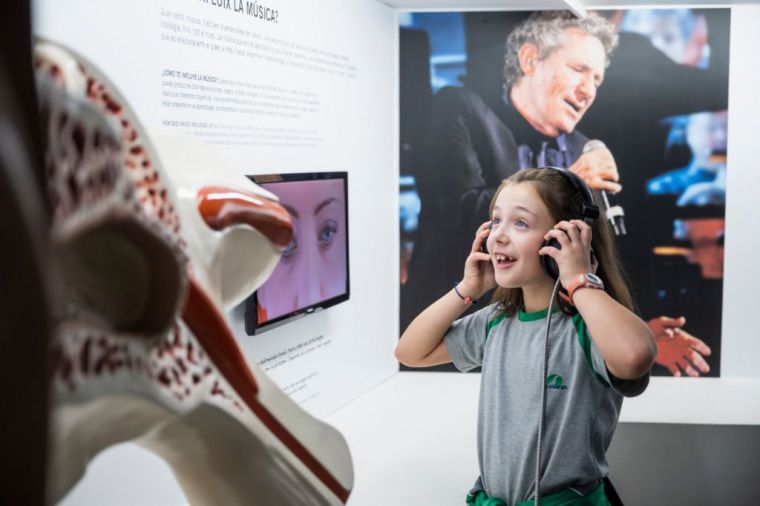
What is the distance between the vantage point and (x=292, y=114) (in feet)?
12.1

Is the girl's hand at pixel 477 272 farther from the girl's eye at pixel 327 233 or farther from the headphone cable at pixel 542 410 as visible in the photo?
the girl's eye at pixel 327 233

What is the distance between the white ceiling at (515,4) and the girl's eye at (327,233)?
156 centimetres

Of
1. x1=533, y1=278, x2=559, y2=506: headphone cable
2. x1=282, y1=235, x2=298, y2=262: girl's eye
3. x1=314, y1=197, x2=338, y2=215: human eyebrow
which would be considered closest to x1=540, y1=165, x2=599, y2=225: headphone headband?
x1=533, y1=278, x2=559, y2=506: headphone cable

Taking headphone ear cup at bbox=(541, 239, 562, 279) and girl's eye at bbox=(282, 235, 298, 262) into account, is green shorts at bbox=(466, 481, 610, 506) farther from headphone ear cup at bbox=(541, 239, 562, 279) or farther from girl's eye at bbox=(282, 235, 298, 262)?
girl's eye at bbox=(282, 235, 298, 262)

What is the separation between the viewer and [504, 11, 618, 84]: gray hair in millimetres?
4941

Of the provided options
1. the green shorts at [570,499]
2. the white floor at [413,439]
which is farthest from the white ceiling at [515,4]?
the green shorts at [570,499]

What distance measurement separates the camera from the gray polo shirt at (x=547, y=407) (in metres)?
1.62

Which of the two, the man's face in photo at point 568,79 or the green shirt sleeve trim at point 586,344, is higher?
the man's face in photo at point 568,79

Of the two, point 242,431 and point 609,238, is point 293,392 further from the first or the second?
point 242,431

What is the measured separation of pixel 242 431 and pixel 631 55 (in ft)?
16.1

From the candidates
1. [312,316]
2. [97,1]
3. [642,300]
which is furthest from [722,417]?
[97,1]

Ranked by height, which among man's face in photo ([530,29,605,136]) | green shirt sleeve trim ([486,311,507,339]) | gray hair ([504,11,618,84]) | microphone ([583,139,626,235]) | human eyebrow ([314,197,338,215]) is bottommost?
green shirt sleeve trim ([486,311,507,339])

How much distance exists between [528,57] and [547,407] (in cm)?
372

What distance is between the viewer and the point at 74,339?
0.33 meters
